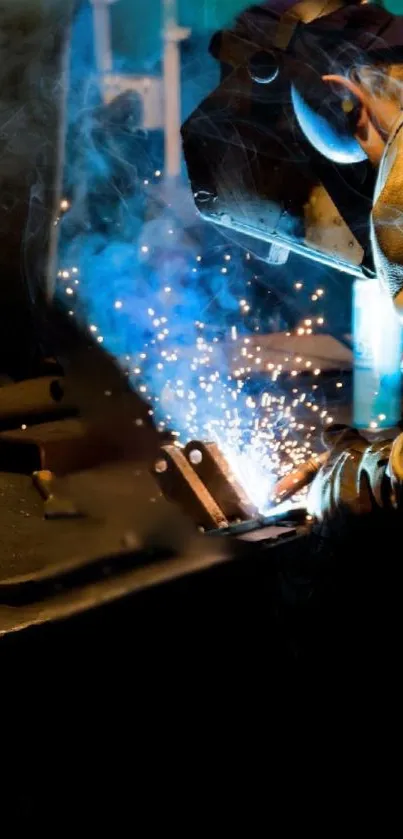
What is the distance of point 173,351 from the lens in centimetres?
438

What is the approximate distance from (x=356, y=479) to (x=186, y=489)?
661 mm

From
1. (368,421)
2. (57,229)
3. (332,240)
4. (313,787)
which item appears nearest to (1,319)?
(57,229)

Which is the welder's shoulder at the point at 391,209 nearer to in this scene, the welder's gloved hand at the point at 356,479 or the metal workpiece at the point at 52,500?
the welder's gloved hand at the point at 356,479

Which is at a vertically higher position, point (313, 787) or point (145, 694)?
point (145, 694)

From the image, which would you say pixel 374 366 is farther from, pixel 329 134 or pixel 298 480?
pixel 329 134

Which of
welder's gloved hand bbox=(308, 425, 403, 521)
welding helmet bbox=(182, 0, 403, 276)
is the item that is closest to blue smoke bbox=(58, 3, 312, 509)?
welder's gloved hand bbox=(308, 425, 403, 521)

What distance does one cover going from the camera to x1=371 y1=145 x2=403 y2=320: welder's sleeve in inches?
65.8

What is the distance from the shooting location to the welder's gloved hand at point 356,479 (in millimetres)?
2162

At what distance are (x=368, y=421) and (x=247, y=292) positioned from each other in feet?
4.50

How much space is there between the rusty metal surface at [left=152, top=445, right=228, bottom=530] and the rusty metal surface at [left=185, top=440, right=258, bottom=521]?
0.03 meters

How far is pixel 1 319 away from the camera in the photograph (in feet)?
11.0

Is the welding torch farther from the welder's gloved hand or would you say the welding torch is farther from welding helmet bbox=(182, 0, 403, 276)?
welding helmet bbox=(182, 0, 403, 276)

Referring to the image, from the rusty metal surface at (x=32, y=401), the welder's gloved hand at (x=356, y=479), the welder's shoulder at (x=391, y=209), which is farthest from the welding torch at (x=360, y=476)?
the rusty metal surface at (x=32, y=401)

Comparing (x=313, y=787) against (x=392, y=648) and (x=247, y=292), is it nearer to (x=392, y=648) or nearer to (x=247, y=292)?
(x=392, y=648)
